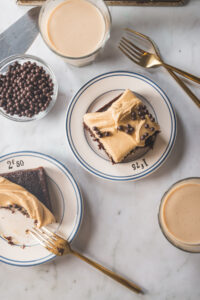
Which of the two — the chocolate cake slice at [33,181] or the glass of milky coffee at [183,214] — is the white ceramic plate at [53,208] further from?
the glass of milky coffee at [183,214]

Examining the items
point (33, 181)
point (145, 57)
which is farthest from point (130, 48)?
point (33, 181)

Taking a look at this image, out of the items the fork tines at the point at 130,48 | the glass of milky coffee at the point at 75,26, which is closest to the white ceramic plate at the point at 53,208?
the glass of milky coffee at the point at 75,26

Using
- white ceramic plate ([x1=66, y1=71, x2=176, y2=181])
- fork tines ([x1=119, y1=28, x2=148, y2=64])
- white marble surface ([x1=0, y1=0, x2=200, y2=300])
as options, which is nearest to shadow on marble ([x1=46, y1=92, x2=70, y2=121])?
white marble surface ([x1=0, y1=0, x2=200, y2=300])

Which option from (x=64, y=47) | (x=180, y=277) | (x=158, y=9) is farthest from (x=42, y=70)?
(x=180, y=277)

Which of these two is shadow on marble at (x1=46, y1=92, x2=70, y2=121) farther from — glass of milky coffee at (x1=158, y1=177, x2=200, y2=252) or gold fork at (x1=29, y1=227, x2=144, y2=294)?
glass of milky coffee at (x1=158, y1=177, x2=200, y2=252)

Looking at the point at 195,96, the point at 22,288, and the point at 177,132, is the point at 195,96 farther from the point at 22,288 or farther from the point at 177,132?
the point at 22,288

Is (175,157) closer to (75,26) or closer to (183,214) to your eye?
(183,214)
